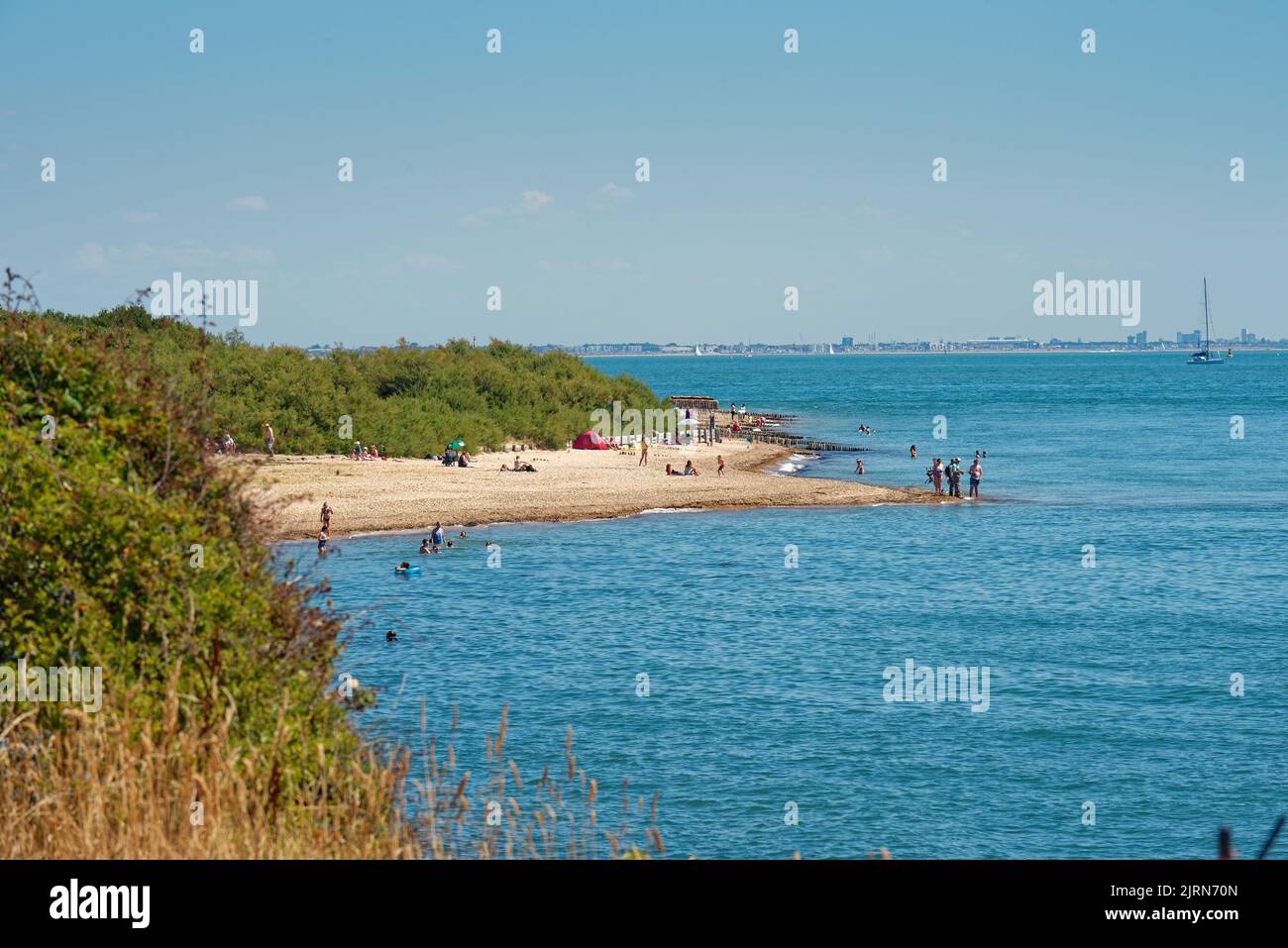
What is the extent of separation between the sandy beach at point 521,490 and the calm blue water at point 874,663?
8.08ft

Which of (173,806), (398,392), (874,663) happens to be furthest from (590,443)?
(173,806)

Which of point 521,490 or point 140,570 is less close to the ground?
point 140,570

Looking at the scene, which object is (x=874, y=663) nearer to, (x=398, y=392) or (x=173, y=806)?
(x=173, y=806)

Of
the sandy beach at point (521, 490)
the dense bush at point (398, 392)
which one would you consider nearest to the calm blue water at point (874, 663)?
the sandy beach at point (521, 490)

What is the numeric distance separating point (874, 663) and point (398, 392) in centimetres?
5329

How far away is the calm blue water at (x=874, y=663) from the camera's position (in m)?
21.4

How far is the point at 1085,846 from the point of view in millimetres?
19797

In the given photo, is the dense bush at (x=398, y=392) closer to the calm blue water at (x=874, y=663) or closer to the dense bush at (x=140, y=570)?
the calm blue water at (x=874, y=663)

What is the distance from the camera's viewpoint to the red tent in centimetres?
7775

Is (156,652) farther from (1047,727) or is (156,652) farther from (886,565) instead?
(886,565)

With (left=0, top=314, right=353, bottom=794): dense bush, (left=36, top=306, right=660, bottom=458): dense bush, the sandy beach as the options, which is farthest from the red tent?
(left=0, top=314, right=353, bottom=794): dense bush

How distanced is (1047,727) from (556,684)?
1064cm

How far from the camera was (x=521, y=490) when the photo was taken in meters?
59.4
